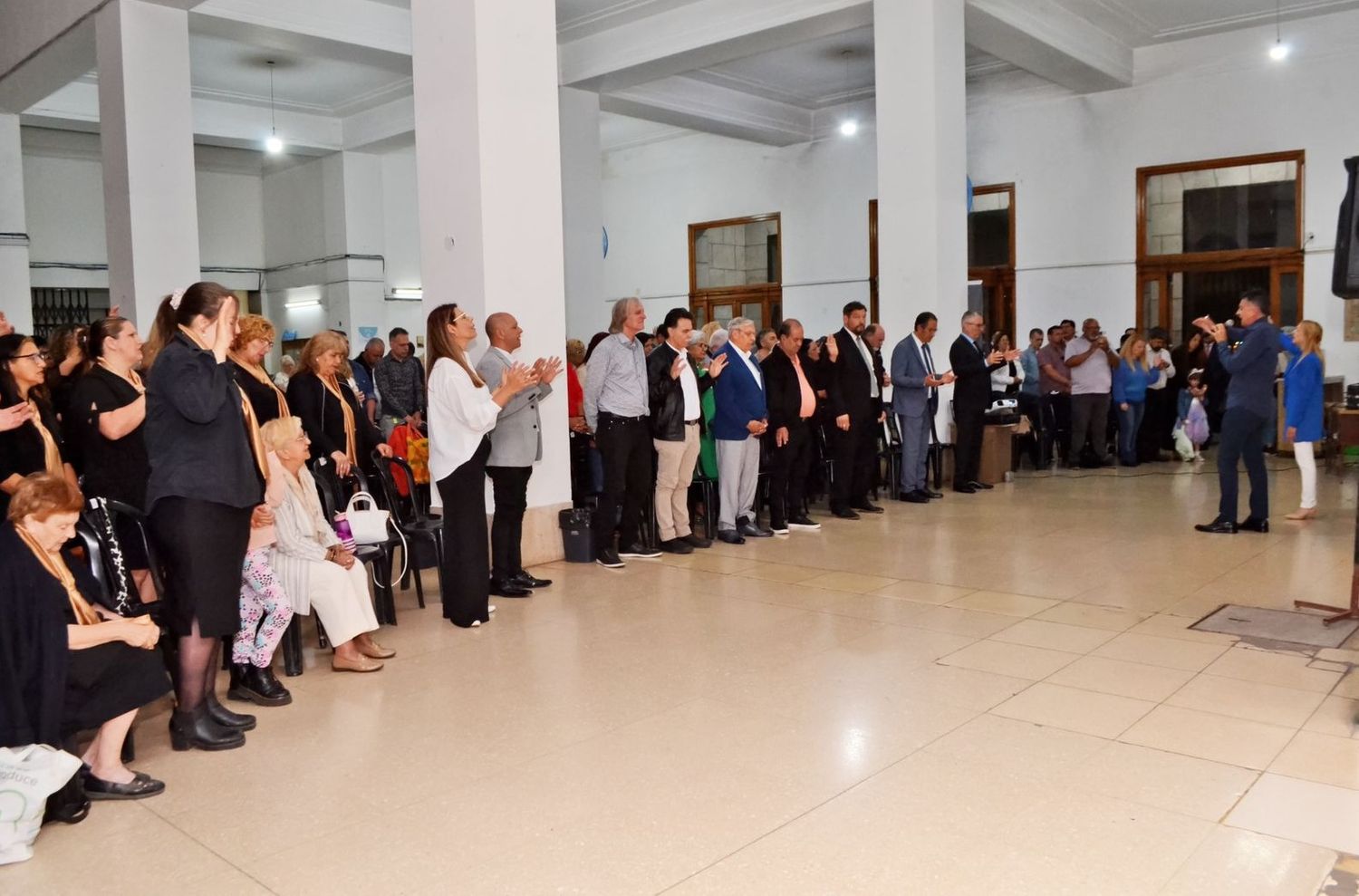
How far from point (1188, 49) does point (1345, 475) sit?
531 cm

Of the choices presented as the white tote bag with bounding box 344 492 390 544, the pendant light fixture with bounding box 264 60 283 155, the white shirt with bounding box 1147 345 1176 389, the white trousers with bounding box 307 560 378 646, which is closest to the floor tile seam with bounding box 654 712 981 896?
the white trousers with bounding box 307 560 378 646

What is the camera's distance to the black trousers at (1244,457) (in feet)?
23.4

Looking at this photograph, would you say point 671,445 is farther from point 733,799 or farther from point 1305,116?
point 1305,116

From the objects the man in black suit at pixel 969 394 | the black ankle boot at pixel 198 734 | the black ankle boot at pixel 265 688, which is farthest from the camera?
the man in black suit at pixel 969 394

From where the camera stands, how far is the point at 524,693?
13.8 feet

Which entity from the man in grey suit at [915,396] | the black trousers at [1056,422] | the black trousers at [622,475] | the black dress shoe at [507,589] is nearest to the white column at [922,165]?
the man in grey suit at [915,396]

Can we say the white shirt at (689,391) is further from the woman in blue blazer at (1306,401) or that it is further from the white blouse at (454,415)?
the woman in blue blazer at (1306,401)

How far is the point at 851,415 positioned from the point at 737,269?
9.21m

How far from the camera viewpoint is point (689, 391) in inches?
275

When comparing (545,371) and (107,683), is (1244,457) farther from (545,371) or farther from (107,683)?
(107,683)

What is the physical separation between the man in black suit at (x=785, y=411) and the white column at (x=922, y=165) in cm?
243

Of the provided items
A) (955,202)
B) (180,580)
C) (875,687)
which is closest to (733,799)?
(875,687)

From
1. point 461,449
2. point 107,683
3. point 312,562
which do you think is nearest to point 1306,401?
point 461,449

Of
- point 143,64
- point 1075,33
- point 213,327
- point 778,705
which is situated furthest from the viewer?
point 1075,33
